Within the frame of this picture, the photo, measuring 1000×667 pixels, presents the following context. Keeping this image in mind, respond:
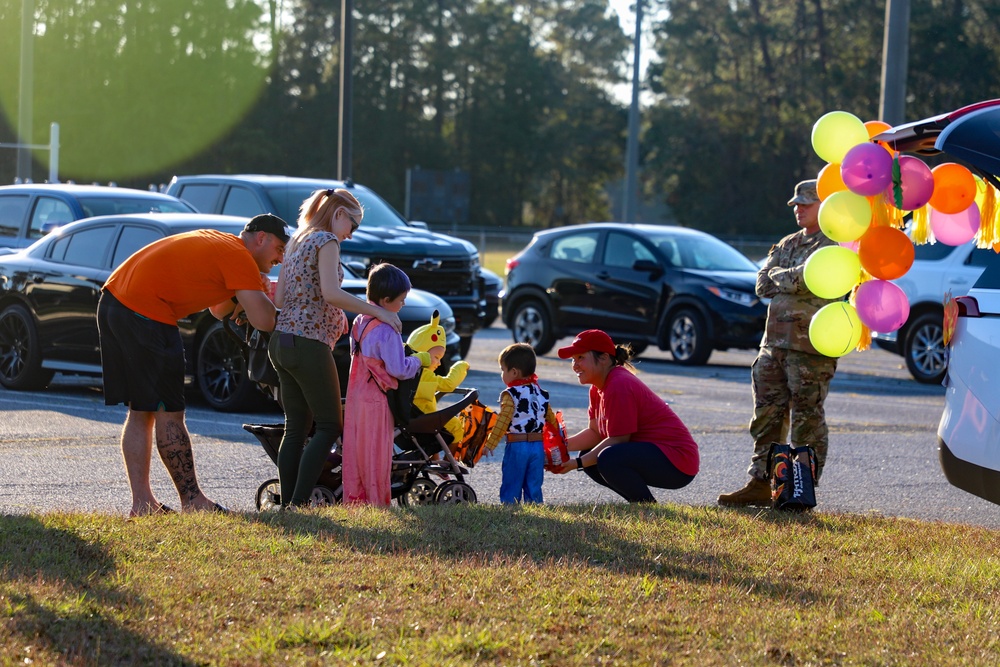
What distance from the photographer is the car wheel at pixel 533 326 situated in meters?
17.4

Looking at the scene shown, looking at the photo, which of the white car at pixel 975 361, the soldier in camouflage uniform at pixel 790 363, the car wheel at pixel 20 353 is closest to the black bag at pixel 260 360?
the soldier in camouflage uniform at pixel 790 363

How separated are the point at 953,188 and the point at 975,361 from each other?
4.10ft

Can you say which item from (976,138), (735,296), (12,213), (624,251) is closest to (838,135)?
(976,138)

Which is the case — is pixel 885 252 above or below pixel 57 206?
above

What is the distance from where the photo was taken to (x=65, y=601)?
4516 millimetres

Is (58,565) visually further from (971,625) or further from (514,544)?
(971,625)

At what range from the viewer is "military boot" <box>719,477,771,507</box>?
23.8 ft

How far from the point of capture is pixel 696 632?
175 inches

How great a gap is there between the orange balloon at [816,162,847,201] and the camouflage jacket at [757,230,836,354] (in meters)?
0.45

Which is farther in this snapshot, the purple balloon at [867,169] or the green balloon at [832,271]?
the green balloon at [832,271]

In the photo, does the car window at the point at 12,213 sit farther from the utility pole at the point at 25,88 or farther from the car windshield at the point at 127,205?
the utility pole at the point at 25,88

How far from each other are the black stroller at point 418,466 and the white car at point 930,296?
8719 mm

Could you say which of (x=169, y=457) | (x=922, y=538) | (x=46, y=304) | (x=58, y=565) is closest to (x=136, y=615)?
(x=58, y=565)

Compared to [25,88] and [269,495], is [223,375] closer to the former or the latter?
[269,495]
